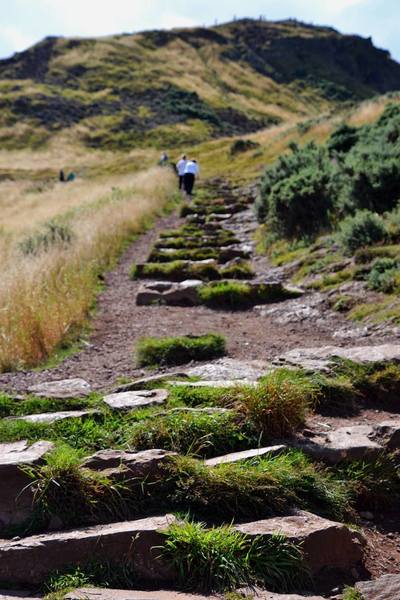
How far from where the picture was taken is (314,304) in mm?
8703

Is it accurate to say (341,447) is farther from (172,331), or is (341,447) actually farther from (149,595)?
(172,331)

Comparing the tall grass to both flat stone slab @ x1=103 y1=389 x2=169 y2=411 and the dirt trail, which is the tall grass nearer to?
the dirt trail

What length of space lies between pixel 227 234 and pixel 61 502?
12.1 m

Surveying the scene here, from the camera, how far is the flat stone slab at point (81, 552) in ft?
10.3

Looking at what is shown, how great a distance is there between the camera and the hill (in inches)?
2596

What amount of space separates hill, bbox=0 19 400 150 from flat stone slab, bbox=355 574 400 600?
57813 mm

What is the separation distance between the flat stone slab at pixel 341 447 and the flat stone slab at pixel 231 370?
3.25 ft

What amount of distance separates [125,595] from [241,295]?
6.72m

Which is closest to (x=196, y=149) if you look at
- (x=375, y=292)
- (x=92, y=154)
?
(x=92, y=154)

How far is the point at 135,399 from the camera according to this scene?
4.86 meters

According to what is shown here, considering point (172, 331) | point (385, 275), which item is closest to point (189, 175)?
point (385, 275)

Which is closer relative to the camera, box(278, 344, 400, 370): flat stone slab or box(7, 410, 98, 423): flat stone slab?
box(7, 410, 98, 423): flat stone slab

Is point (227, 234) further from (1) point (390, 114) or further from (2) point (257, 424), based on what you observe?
(2) point (257, 424)

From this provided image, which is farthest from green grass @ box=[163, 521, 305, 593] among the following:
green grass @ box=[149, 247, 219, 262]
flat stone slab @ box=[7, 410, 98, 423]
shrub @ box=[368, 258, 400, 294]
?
green grass @ box=[149, 247, 219, 262]
